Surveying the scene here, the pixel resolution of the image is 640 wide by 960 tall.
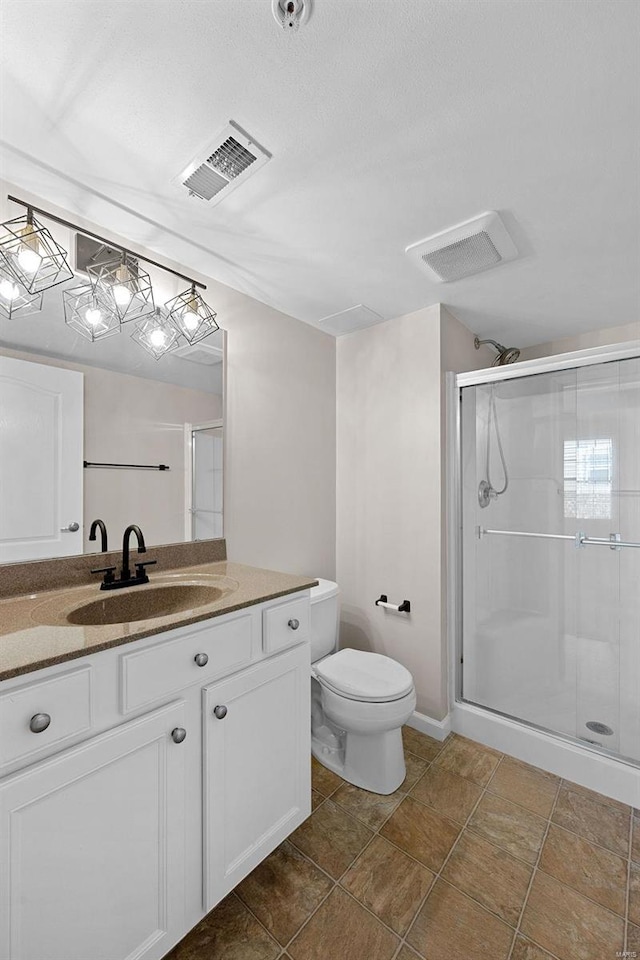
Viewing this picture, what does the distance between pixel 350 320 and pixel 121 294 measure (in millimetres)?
1214

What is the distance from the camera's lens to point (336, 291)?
2.01m

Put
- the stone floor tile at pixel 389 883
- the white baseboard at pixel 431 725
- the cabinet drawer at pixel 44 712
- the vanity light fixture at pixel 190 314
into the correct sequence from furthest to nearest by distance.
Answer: the white baseboard at pixel 431 725 → the vanity light fixture at pixel 190 314 → the stone floor tile at pixel 389 883 → the cabinet drawer at pixel 44 712

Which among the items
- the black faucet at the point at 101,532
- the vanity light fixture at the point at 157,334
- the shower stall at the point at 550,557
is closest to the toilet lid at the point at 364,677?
the shower stall at the point at 550,557

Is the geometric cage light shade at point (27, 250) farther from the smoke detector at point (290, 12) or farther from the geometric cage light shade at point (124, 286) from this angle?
the smoke detector at point (290, 12)

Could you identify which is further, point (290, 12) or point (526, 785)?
point (526, 785)

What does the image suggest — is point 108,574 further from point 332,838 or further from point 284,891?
point 332,838

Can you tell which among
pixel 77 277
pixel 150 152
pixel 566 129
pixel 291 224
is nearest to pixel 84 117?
pixel 150 152

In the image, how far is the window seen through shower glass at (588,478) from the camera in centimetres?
209

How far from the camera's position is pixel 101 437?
4.94 feet

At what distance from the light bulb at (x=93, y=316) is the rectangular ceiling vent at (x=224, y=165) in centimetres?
54

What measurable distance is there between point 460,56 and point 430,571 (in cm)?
189

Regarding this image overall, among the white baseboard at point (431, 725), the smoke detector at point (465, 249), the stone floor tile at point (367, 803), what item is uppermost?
the smoke detector at point (465, 249)

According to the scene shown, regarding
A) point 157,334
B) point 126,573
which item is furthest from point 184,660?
point 157,334

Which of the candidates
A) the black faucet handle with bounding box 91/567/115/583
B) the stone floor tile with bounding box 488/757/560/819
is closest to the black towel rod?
the black faucet handle with bounding box 91/567/115/583
